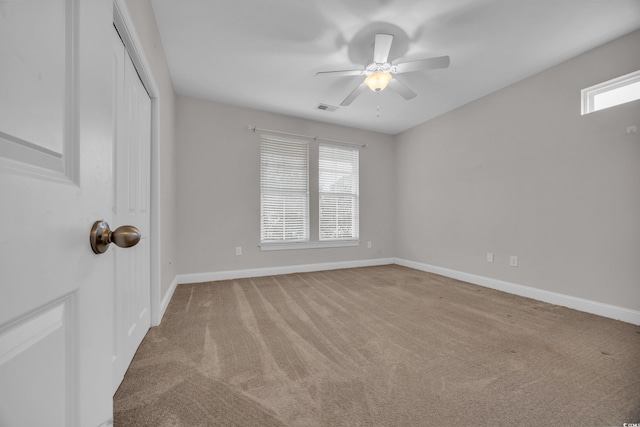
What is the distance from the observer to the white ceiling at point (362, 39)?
6.80 ft

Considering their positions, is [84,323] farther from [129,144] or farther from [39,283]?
[129,144]

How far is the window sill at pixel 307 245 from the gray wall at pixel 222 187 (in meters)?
0.07

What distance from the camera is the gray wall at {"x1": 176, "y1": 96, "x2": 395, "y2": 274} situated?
11.9 feet

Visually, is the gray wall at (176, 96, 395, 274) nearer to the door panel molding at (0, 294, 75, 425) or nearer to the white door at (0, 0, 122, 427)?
the white door at (0, 0, 122, 427)

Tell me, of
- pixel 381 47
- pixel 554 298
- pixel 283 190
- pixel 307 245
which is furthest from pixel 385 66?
pixel 554 298

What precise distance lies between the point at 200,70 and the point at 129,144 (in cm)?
180

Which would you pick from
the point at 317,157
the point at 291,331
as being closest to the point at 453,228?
the point at 317,157

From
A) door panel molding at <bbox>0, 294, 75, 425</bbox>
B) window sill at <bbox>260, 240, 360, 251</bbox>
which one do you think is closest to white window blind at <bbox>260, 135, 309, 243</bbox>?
window sill at <bbox>260, 240, 360, 251</bbox>

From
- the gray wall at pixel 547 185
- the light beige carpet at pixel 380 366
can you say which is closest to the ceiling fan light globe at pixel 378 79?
the gray wall at pixel 547 185

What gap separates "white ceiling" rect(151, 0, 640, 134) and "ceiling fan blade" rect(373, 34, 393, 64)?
150 mm

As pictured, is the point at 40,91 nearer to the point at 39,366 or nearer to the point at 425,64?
the point at 39,366

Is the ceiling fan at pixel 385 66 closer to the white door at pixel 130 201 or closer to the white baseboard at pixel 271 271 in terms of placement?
the white door at pixel 130 201

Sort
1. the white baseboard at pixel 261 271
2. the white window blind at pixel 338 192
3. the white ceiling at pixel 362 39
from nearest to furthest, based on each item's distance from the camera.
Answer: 1. the white ceiling at pixel 362 39
2. the white baseboard at pixel 261 271
3. the white window blind at pixel 338 192

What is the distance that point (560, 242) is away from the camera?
2795 mm
